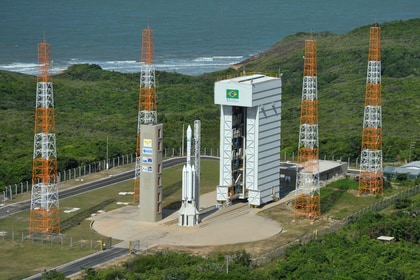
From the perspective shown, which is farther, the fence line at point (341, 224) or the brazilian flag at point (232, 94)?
the brazilian flag at point (232, 94)

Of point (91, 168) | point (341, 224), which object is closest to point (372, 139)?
point (341, 224)

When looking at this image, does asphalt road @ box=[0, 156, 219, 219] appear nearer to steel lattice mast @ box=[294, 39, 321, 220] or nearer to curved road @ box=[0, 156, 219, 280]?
curved road @ box=[0, 156, 219, 280]

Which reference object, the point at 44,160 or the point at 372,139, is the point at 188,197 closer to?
the point at 44,160

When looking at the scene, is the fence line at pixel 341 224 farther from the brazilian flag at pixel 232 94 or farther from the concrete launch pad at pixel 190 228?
the brazilian flag at pixel 232 94

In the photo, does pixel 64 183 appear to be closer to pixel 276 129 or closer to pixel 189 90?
pixel 276 129

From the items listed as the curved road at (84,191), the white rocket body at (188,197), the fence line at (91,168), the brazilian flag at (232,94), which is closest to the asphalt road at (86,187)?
the curved road at (84,191)

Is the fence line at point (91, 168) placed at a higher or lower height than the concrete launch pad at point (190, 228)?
higher
